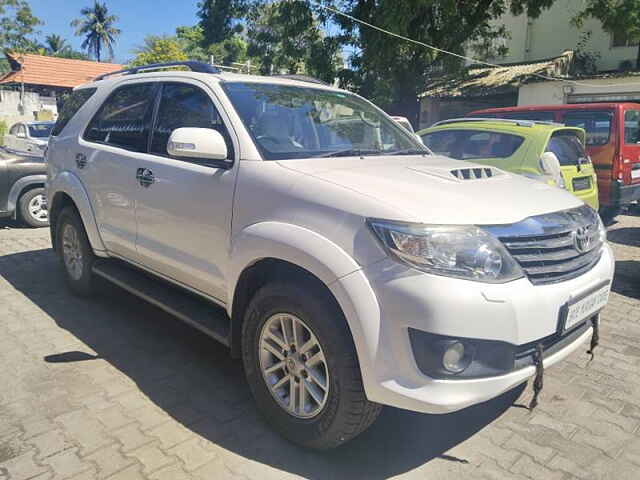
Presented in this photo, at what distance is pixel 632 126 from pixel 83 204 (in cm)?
852

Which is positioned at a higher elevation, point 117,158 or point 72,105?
point 72,105

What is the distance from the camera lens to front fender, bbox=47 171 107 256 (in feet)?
13.9

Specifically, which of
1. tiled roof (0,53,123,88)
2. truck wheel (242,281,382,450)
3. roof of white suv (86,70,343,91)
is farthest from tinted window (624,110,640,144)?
tiled roof (0,53,123,88)

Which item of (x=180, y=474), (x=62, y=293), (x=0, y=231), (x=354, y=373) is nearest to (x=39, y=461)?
(x=180, y=474)

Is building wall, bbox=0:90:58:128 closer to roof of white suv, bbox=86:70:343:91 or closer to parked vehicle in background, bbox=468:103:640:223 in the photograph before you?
parked vehicle in background, bbox=468:103:640:223

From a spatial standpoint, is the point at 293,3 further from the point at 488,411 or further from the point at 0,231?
the point at 488,411

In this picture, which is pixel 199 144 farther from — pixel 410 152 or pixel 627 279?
pixel 627 279

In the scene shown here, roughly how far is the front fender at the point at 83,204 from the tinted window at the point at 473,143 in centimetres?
457

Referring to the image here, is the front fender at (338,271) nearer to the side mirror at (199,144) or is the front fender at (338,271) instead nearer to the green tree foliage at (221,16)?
the side mirror at (199,144)

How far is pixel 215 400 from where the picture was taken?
3184mm

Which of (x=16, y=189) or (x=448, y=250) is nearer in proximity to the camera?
(x=448, y=250)

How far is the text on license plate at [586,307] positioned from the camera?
2475 millimetres

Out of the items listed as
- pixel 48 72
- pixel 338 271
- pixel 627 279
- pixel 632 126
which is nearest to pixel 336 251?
pixel 338 271

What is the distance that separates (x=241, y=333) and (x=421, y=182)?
1.28 meters
